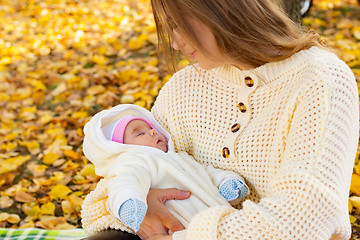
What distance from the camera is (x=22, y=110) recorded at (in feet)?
12.3

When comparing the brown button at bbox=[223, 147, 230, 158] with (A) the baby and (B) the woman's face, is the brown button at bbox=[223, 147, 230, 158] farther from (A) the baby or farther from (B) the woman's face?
(B) the woman's face

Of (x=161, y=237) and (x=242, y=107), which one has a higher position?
(x=242, y=107)

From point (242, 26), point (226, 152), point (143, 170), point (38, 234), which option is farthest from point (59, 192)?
point (242, 26)

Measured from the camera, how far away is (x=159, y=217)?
1741 millimetres

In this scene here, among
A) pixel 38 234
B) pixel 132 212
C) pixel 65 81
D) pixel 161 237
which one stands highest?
pixel 132 212

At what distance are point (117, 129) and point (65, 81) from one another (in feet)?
7.32

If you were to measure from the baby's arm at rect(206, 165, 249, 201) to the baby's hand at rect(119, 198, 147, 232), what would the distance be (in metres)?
0.32

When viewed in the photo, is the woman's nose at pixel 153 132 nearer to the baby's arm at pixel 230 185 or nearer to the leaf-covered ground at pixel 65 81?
the baby's arm at pixel 230 185

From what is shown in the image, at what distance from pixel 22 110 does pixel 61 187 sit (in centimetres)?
110

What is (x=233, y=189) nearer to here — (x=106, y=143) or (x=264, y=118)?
(x=264, y=118)

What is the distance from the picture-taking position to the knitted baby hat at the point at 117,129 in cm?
194

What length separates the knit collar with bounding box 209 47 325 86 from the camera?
167cm

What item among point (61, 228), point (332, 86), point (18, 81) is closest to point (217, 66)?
point (332, 86)

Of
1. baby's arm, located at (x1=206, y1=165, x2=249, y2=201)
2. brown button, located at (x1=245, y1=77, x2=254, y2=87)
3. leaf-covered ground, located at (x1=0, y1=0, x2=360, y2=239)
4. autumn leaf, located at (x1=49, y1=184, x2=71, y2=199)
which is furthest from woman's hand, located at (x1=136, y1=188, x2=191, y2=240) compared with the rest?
autumn leaf, located at (x1=49, y1=184, x2=71, y2=199)
